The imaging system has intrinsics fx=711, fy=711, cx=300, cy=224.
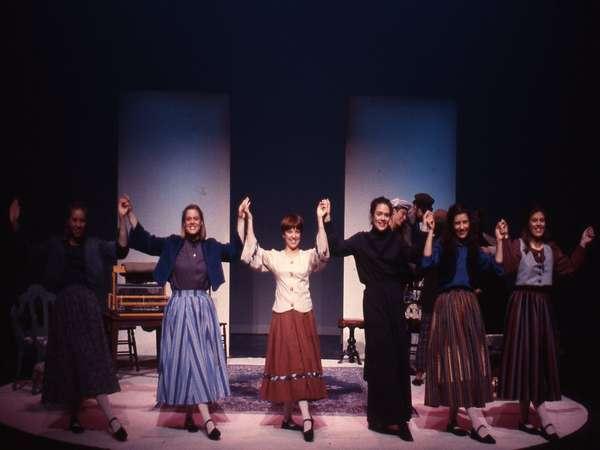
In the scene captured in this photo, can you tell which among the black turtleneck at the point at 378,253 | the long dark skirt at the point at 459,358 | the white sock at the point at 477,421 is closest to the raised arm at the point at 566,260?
the long dark skirt at the point at 459,358

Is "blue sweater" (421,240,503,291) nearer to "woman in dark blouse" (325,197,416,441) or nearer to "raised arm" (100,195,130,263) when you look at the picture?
"woman in dark blouse" (325,197,416,441)

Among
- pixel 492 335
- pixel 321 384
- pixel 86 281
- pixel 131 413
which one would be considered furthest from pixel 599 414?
pixel 86 281

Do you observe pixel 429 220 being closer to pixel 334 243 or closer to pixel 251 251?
pixel 334 243

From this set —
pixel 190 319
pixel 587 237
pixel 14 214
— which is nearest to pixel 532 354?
pixel 587 237

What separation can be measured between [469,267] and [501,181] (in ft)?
13.6

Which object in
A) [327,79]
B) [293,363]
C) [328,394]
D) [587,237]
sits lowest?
[328,394]

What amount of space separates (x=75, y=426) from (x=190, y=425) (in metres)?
0.73

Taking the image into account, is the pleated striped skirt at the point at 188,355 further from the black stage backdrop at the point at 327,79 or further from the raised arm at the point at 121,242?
the black stage backdrop at the point at 327,79

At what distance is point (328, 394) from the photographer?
576cm

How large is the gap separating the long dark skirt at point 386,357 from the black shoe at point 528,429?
795 mm

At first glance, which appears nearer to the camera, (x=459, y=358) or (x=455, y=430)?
(x=459, y=358)

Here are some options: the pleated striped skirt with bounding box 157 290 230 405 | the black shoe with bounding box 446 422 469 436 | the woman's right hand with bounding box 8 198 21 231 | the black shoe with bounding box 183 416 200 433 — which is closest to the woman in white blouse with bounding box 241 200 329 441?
the pleated striped skirt with bounding box 157 290 230 405

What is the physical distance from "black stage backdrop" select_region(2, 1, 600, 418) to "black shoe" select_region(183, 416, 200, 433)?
347 centimetres

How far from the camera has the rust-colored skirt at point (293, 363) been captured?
4566 mm
